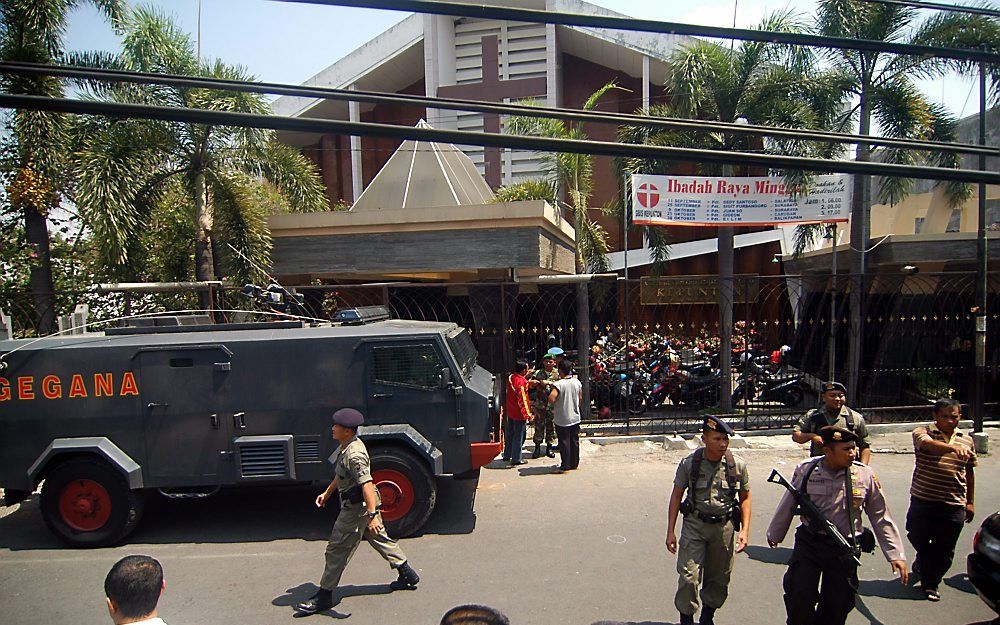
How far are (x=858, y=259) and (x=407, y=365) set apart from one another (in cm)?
921

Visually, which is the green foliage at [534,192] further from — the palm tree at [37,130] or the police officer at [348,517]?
the police officer at [348,517]

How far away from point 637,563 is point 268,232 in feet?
24.5

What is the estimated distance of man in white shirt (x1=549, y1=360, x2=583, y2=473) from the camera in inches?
302

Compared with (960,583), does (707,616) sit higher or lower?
higher

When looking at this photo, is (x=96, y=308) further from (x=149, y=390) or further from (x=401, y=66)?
(x=401, y=66)

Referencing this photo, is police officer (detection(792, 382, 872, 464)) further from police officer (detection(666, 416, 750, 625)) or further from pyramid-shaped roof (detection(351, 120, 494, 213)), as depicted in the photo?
pyramid-shaped roof (detection(351, 120, 494, 213))

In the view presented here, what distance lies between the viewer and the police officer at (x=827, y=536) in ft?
11.8

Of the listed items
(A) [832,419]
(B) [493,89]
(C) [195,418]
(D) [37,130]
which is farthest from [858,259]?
(D) [37,130]

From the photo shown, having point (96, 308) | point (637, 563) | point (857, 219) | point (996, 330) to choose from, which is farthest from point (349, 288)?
point (996, 330)

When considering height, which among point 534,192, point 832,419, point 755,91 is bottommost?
point 832,419

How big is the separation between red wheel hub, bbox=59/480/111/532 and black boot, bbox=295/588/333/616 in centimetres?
253

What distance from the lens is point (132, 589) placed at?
96.3 inches

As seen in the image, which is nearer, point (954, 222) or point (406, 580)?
point (406, 580)

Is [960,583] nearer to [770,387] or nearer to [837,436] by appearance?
[837,436]
